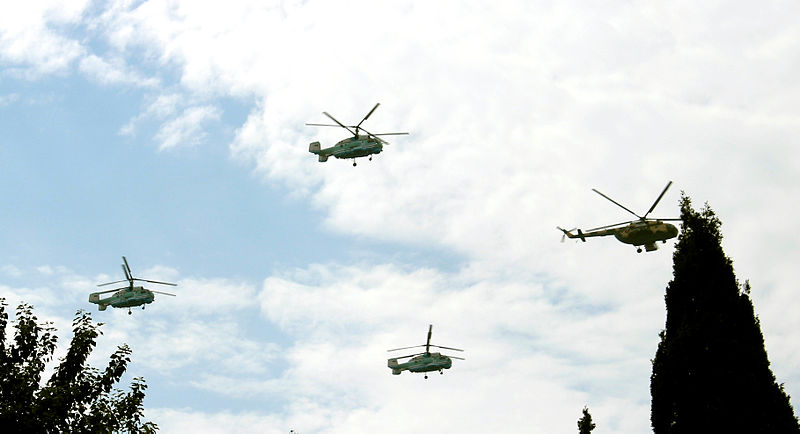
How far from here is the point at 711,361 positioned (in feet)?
107

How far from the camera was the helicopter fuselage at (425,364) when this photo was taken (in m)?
56.0

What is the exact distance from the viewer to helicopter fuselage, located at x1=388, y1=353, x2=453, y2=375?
5603cm

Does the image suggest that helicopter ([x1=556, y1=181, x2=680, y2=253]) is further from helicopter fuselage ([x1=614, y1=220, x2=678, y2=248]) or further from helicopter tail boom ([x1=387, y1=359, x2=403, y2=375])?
helicopter tail boom ([x1=387, y1=359, x2=403, y2=375])

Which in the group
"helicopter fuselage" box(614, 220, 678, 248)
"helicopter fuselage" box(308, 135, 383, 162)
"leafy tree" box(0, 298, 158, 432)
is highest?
"helicopter fuselage" box(308, 135, 383, 162)

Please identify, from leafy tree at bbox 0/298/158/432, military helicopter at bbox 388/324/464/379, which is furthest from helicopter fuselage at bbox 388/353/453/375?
leafy tree at bbox 0/298/158/432

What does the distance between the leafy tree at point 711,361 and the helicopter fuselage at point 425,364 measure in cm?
2266

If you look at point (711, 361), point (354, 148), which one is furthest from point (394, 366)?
point (711, 361)

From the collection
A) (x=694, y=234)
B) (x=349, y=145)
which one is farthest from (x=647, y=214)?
(x=349, y=145)

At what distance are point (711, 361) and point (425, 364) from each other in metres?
25.9

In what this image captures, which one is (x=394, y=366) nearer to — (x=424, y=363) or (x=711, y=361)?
(x=424, y=363)

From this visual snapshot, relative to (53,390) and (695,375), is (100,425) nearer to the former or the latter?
(53,390)

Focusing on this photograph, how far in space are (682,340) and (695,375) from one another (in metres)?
1.49

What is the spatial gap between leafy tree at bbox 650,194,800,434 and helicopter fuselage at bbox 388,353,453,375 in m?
22.7

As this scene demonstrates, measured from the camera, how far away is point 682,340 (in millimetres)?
33656
